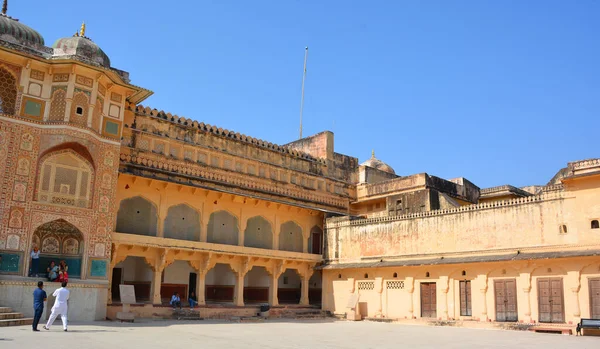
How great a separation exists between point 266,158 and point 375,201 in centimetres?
645

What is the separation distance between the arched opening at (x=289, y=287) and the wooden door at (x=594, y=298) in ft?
44.3

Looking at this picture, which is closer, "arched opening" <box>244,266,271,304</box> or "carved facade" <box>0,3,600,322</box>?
"carved facade" <box>0,3,600,322</box>

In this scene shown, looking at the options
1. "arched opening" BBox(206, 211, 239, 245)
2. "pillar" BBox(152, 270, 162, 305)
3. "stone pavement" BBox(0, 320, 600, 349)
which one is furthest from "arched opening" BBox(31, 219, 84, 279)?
"arched opening" BBox(206, 211, 239, 245)

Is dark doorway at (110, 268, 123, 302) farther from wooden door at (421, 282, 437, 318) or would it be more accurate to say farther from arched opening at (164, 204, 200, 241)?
wooden door at (421, 282, 437, 318)

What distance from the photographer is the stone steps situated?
43.0ft

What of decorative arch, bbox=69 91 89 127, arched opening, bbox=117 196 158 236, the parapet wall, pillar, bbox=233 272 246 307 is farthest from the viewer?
pillar, bbox=233 272 246 307

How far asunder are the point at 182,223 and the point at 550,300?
44.2ft

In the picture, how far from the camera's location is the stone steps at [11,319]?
13.1m

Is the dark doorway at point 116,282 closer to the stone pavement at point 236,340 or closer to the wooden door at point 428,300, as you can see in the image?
the stone pavement at point 236,340

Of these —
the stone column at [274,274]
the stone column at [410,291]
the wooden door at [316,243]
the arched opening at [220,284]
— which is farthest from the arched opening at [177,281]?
the stone column at [410,291]

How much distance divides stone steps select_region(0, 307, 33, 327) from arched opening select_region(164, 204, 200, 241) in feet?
23.1

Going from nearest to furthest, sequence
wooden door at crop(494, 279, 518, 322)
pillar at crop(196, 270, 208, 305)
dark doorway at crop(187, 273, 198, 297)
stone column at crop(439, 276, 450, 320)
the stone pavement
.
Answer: the stone pavement < wooden door at crop(494, 279, 518, 322) < stone column at crop(439, 276, 450, 320) < pillar at crop(196, 270, 208, 305) < dark doorway at crop(187, 273, 198, 297)

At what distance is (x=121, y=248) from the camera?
61.8 feet

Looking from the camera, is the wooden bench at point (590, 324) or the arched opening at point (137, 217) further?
the arched opening at point (137, 217)
